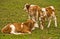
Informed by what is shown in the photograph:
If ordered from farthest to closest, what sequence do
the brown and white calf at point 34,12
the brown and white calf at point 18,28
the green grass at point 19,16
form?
1. the brown and white calf at point 34,12
2. the brown and white calf at point 18,28
3. the green grass at point 19,16

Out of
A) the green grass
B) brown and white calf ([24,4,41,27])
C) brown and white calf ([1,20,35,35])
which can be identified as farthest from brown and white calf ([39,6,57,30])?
brown and white calf ([1,20,35,35])

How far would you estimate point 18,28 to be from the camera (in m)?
12.9

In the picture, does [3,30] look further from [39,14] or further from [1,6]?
[1,6]

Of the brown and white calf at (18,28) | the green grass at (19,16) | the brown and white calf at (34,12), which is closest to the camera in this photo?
the green grass at (19,16)

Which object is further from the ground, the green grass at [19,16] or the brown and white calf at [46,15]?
the brown and white calf at [46,15]

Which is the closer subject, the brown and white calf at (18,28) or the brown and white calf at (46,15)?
the brown and white calf at (18,28)

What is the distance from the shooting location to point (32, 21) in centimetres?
1330

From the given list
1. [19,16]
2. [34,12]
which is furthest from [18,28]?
[19,16]

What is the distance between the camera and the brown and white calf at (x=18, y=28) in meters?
12.7

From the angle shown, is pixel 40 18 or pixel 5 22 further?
pixel 5 22

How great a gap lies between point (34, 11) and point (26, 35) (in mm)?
2034

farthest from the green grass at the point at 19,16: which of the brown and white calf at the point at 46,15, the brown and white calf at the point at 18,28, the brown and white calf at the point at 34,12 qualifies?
the brown and white calf at the point at 34,12

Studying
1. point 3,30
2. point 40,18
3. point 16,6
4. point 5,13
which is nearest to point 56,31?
point 40,18

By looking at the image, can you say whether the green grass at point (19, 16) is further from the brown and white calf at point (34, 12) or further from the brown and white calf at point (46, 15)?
the brown and white calf at point (34, 12)
